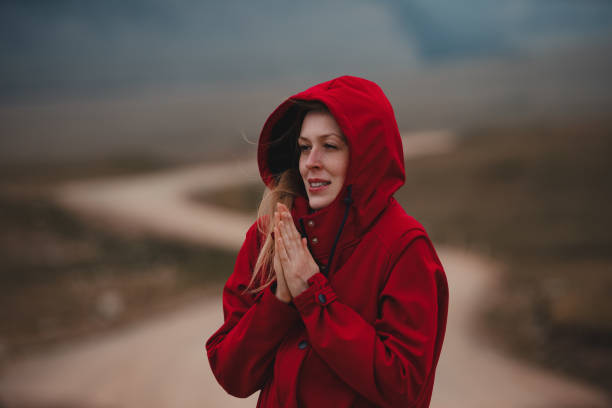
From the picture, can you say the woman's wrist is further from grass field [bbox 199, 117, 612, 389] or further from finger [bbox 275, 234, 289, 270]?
grass field [bbox 199, 117, 612, 389]

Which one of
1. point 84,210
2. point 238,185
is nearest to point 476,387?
point 84,210

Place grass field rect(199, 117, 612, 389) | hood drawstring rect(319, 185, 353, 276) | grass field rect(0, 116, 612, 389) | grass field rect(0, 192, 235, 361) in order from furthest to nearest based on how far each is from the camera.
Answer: grass field rect(0, 192, 235, 361)
grass field rect(0, 116, 612, 389)
grass field rect(199, 117, 612, 389)
hood drawstring rect(319, 185, 353, 276)

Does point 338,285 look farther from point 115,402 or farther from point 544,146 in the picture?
point 544,146

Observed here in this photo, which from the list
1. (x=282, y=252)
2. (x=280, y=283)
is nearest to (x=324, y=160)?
(x=282, y=252)

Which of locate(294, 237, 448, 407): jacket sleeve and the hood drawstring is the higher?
the hood drawstring

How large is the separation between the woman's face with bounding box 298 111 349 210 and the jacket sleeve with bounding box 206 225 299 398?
0.45 m

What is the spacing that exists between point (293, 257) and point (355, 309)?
0.32 meters

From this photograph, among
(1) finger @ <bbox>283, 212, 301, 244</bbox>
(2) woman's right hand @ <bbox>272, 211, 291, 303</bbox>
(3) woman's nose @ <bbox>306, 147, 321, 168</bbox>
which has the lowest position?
(2) woman's right hand @ <bbox>272, 211, 291, 303</bbox>

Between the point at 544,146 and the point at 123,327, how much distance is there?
22.3m

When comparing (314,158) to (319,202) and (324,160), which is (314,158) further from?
(319,202)

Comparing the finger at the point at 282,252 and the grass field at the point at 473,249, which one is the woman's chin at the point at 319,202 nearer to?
the finger at the point at 282,252

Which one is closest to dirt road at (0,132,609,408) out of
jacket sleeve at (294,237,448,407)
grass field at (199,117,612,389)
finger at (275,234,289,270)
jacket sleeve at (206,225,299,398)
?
grass field at (199,117,612,389)

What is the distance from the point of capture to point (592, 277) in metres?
13.2

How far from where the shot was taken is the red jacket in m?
2.08
